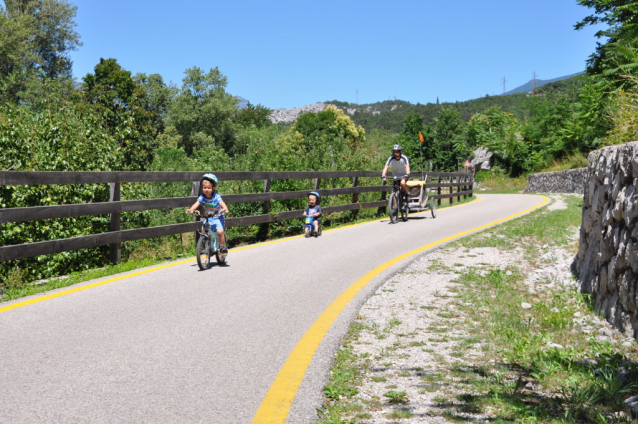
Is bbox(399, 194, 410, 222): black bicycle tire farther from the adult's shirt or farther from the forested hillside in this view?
the forested hillside

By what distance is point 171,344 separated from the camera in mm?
4387

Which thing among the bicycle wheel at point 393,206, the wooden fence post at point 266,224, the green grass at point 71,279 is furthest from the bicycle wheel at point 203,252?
the bicycle wheel at point 393,206

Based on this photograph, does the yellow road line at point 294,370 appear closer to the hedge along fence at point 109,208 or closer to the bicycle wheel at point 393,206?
the hedge along fence at point 109,208

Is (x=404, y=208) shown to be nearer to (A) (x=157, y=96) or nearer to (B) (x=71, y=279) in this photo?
(B) (x=71, y=279)

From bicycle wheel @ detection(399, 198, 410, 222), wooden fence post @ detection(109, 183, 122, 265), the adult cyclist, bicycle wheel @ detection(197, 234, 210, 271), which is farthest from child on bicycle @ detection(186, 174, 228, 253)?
bicycle wheel @ detection(399, 198, 410, 222)

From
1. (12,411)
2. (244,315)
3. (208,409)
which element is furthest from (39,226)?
(208,409)

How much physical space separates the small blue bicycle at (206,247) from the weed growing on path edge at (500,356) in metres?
2.81

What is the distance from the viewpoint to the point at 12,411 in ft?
10.2

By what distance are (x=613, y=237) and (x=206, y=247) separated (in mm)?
5290

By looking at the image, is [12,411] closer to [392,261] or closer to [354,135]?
[392,261]

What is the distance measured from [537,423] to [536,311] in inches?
108

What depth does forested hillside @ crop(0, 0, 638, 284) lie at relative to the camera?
831 cm

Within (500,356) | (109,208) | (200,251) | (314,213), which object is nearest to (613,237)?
(500,356)

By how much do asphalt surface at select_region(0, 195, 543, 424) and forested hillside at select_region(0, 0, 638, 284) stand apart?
2210 millimetres
